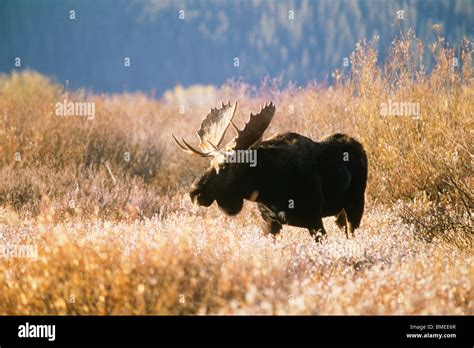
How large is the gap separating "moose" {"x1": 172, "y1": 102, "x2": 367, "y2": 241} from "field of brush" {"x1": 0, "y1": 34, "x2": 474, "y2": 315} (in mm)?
319

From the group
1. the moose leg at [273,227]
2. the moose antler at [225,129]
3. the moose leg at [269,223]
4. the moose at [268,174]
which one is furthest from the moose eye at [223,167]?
the moose leg at [273,227]

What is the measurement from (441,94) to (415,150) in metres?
1.19

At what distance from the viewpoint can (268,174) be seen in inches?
302

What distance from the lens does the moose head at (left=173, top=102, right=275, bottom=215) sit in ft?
24.1

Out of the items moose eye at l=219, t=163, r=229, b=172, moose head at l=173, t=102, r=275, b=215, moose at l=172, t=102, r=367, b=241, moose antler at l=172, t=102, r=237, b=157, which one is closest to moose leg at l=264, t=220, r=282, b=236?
moose at l=172, t=102, r=367, b=241

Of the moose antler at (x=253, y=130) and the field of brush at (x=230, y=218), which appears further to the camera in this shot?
the moose antler at (x=253, y=130)

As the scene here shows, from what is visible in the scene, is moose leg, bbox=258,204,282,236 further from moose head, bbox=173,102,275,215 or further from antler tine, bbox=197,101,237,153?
antler tine, bbox=197,101,237,153

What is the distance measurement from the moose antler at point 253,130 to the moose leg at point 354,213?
185cm

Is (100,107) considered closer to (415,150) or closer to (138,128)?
(138,128)

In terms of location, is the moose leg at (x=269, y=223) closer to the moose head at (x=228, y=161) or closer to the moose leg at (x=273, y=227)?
the moose leg at (x=273, y=227)

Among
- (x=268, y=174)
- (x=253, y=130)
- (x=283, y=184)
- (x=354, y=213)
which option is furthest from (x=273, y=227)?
(x=354, y=213)

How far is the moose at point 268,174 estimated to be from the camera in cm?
741

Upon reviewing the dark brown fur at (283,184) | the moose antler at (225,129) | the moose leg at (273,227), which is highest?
the moose antler at (225,129)
